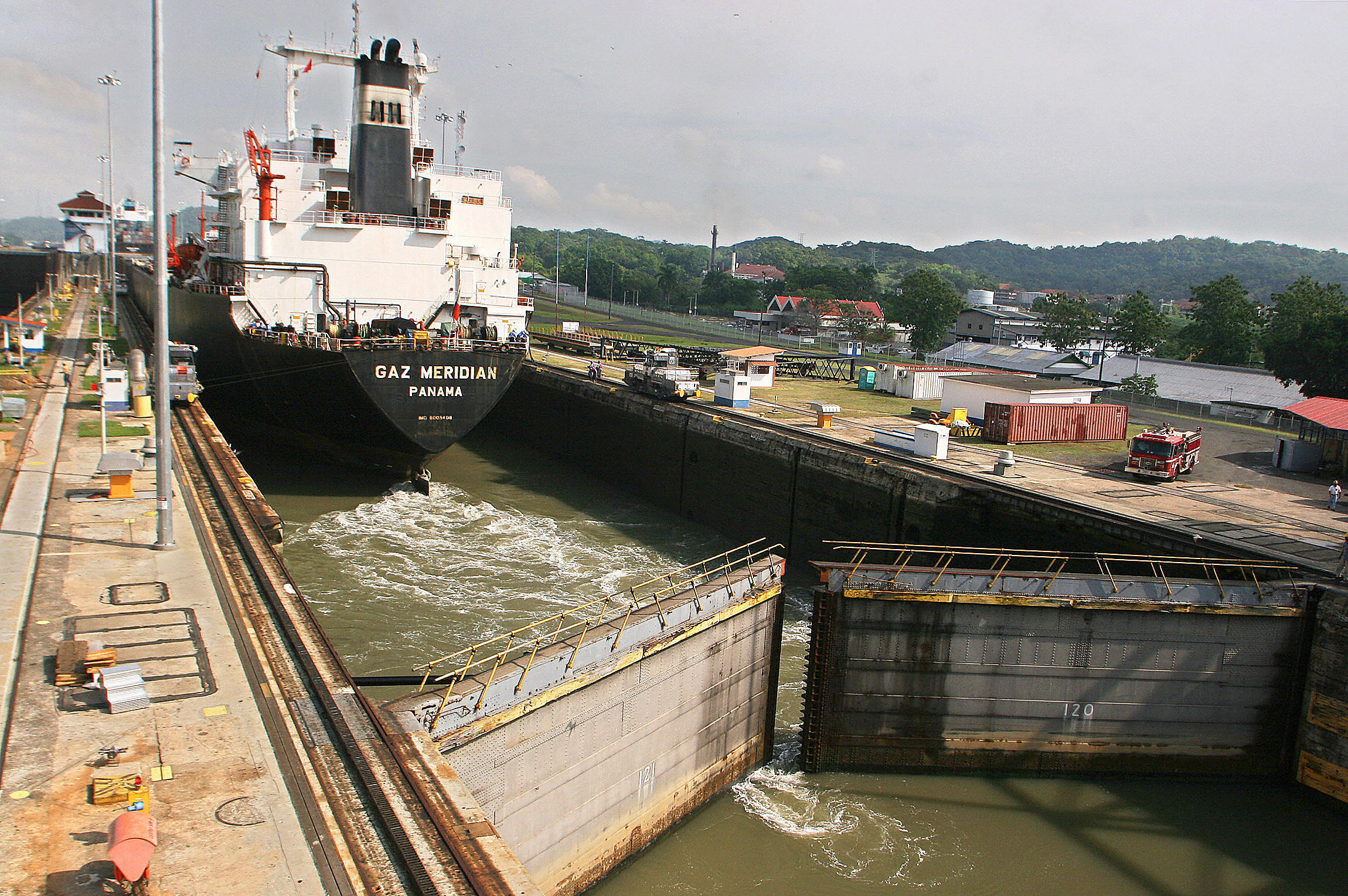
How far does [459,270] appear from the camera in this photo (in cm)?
3475

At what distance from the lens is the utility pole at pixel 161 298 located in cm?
1463

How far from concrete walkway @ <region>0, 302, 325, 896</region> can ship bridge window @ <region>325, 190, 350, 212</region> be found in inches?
782

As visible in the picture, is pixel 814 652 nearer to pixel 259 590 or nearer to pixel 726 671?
pixel 726 671

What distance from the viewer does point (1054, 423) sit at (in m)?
33.5

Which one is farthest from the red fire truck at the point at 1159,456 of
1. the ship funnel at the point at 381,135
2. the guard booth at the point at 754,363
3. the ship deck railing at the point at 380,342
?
the ship funnel at the point at 381,135

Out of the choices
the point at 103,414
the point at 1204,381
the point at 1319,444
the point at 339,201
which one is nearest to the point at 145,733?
the point at 103,414

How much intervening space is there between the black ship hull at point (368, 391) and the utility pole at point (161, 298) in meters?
11.8

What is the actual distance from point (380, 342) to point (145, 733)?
67.6 ft

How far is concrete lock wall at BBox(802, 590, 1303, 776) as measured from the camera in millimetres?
16250

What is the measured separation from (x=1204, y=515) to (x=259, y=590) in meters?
22.0

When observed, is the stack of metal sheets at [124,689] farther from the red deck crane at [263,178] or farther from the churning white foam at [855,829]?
the red deck crane at [263,178]

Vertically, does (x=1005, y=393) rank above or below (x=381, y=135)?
below

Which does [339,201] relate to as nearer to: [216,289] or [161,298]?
[216,289]

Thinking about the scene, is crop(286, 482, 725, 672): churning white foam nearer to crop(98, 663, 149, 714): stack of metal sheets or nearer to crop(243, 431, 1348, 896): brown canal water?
crop(243, 431, 1348, 896): brown canal water
